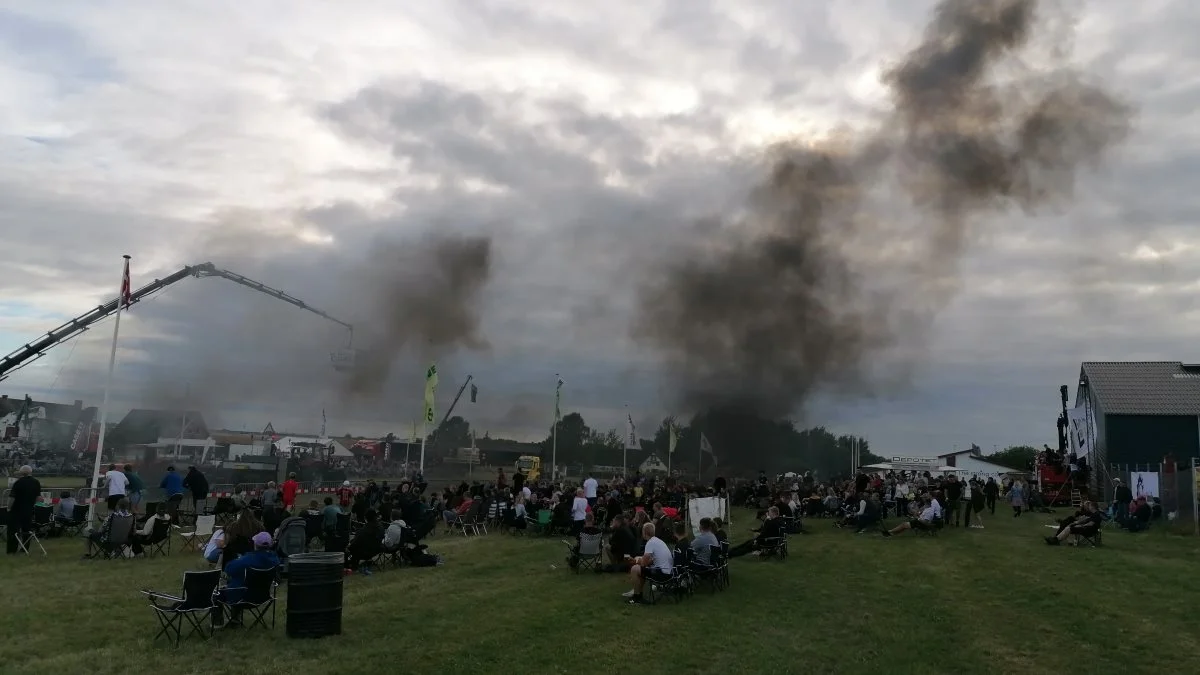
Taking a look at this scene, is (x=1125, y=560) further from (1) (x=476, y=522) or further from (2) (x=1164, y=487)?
(1) (x=476, y=522)

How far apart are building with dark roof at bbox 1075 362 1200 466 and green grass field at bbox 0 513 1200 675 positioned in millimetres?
22856

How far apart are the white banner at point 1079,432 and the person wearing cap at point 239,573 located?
151 ft

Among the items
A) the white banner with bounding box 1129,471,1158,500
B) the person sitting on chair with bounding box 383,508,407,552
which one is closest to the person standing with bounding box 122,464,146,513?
the person sitting on chair with bounding box 383,508,407,552

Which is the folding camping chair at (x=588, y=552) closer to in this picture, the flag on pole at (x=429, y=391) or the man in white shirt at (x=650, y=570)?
the man in white shirt at (x=650, y=570)

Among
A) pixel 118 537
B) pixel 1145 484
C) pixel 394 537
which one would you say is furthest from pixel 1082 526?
pixel 118 537

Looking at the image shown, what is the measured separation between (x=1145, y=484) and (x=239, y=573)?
91.2ft

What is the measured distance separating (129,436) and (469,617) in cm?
6450

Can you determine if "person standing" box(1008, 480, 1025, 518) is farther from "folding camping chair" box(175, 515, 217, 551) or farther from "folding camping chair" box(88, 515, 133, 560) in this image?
"folding camping chair" box(88, 515, 133, 560)

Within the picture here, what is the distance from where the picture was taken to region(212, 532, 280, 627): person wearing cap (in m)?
9.88

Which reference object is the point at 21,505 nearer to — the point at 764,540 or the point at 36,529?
the point at 36,529

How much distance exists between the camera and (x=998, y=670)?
907 centimetres

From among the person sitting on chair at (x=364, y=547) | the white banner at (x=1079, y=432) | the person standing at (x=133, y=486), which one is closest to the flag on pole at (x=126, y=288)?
the person standing at (x=133, y=486)

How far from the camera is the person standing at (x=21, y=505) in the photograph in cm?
1603

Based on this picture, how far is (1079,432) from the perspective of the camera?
52.1 metres
